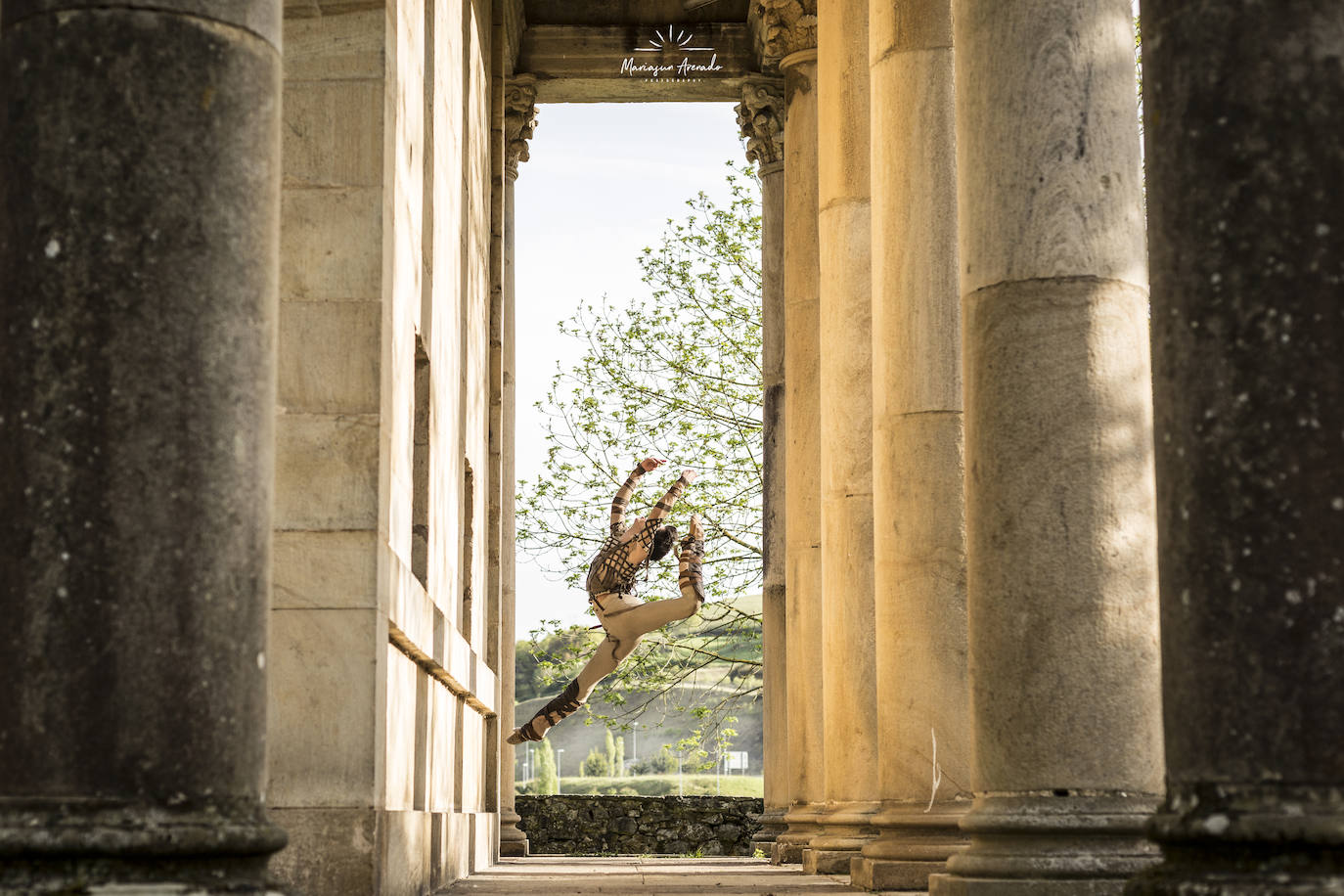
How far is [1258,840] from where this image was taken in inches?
281

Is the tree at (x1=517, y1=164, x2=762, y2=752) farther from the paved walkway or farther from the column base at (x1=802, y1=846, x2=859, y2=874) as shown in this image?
the column base at (x1=802, y1=846, x2=859, y2=874)

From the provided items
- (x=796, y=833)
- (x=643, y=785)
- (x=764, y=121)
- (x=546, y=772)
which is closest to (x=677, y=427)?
(x=764, y=121)

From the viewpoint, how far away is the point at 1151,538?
12.5m

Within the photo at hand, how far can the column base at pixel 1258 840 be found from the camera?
7023mm

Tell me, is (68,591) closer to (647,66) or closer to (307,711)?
(307,711)

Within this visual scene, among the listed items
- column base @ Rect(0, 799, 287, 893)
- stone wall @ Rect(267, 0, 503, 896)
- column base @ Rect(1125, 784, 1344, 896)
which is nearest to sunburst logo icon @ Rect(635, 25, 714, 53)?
stone wall @ Rect(267, 0, 503, 896)

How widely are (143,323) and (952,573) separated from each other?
500 inches

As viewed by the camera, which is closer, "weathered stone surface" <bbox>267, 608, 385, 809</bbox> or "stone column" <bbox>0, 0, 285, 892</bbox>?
"stone column" <bbox>0, 0, 285, 892</bbox>

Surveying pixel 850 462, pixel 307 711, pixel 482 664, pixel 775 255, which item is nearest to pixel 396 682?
pixel 307 711

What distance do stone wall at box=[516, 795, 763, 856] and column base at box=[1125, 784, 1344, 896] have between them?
3972cm

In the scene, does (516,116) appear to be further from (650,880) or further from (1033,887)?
(1033,887)

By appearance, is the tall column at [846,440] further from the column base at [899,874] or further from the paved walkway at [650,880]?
the column base at [899,874]

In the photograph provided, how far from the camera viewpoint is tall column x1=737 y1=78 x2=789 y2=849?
36.1 metres

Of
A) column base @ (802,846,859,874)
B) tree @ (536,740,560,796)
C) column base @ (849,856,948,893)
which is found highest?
column base @ (849,856,948,893)
